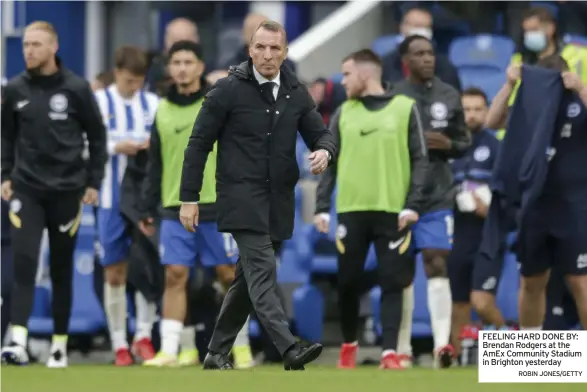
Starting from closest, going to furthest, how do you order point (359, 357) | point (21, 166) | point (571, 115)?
point (571, 115) → point (21, 166) → point (359, 357)

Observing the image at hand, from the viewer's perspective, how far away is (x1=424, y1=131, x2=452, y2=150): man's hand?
14578mm

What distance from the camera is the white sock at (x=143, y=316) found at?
50.9 ft

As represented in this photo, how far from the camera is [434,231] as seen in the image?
14508 mm

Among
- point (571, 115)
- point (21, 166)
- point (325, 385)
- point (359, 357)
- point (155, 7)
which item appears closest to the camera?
point (325, 385)

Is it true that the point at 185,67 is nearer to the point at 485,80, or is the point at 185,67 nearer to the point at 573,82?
the point at 573,82

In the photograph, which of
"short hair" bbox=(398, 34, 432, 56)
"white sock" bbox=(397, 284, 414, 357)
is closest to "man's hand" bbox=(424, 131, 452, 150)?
"short hair" bbox=(398, 34, 432, 56)

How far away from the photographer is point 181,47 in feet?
48.1

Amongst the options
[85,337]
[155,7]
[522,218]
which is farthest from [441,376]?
[155,7]

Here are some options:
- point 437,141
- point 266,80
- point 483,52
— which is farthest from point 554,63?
point 483,52

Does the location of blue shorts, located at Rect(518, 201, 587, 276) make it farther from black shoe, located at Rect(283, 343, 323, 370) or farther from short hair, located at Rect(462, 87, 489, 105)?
short hair, located at Rect(462, 87, 489, 105)

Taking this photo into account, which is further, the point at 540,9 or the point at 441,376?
the point at 540,9

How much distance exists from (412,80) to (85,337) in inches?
144

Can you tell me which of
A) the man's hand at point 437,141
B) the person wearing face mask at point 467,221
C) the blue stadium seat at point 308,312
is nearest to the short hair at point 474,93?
the person wearing face mask at point 467,221

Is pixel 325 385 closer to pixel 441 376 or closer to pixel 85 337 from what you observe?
pixel 441 376
